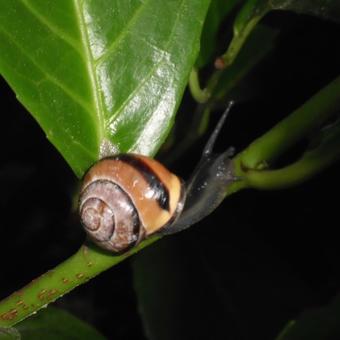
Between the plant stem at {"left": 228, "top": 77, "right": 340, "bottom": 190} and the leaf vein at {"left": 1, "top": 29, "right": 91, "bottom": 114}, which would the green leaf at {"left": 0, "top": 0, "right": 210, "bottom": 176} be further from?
the plant stem at {"left": 228, "top": 77, "right": 340, "bottom": 190}

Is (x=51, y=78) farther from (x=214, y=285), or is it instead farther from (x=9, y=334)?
(x=214, y=285)

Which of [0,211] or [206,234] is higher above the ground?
[206,234]

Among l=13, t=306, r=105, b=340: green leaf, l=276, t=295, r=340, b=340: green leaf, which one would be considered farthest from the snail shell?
l=276, t=295, r=340, b=340: green leaf

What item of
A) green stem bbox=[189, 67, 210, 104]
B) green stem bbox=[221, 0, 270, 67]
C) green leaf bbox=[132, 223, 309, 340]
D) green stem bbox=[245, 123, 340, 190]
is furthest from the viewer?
green leaf bbox=[132, 223, 309, 340]

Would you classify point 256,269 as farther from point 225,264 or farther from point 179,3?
point 179,3

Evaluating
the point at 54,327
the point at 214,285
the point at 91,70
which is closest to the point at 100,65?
the point at 91,70

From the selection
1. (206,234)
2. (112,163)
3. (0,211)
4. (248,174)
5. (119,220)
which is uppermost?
(248,174)

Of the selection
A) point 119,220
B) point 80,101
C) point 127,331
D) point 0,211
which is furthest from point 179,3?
point 0,211

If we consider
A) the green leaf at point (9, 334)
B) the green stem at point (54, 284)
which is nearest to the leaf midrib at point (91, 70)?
the green stem at point (54, 284)
